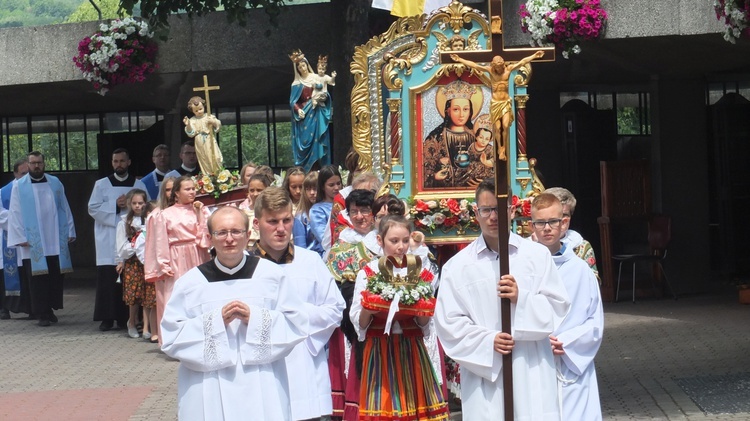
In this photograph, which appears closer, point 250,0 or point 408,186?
point 408,186

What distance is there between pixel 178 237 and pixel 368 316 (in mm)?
5149

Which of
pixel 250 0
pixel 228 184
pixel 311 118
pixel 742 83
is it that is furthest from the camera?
pixel 742 83

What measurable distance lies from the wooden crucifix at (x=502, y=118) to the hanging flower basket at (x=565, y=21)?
8474mm

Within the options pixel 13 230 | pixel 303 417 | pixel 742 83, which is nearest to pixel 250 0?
pixel 13 230

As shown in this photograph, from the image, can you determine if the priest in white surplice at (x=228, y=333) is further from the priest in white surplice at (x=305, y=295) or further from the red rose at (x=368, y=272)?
the red rose at (x=368, y=272)

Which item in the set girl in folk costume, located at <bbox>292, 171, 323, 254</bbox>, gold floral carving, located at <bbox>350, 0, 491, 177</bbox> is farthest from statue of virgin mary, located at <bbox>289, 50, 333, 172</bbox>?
girl in folk costume, located at <bbox>292, 171, 323, 254</bbox>

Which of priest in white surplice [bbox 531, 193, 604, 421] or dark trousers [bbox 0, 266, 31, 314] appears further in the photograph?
dark trousers [bbox 0, 266, 31, 314]

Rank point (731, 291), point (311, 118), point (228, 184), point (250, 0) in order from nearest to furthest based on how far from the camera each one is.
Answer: point (228, 184) < point (311, 118) < point (250, 0) < point (731, 291)

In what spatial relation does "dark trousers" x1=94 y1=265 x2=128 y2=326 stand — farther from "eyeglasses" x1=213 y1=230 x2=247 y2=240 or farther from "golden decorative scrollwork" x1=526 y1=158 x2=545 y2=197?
"eyeglasses" x1=213 y1=230 x2=247 y2=240

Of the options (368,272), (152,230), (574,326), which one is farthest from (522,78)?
(152,230)

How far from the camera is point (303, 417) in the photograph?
7348 mm

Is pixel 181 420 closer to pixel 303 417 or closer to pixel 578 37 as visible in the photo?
pixel 303 417

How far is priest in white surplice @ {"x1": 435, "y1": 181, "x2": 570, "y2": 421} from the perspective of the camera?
20.2 feet

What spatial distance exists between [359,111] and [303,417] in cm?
425
